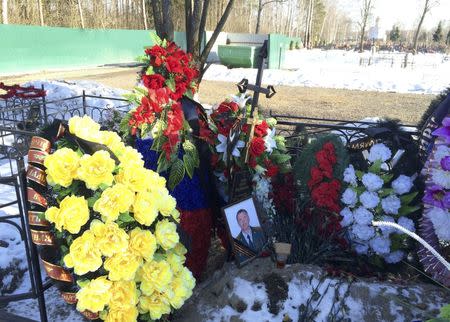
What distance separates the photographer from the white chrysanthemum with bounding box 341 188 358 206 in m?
2.79

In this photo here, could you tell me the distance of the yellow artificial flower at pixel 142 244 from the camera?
2.00 metres

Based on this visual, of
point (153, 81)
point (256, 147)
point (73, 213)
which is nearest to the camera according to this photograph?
point (73, 213)

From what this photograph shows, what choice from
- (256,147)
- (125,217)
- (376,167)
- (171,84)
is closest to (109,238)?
(125,217)

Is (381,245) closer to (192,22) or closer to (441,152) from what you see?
(441,152)

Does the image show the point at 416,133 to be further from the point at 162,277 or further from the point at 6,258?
the point at 6,258

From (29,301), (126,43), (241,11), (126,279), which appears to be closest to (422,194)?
(126,279)

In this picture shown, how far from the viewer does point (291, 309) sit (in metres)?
2.29

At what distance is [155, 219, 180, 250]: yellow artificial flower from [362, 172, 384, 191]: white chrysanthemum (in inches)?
54.2

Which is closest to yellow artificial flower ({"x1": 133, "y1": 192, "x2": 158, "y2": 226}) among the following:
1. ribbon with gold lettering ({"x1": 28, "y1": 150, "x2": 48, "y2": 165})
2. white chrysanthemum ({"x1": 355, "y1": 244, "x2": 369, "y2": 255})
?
ribbon with gold lettering ({"x1": 28, "y1": 150, "x2": 48, "y2": 165})

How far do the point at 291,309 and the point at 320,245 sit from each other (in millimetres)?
605

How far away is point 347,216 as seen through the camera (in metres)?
2.82

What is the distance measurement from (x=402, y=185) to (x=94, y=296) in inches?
80.2

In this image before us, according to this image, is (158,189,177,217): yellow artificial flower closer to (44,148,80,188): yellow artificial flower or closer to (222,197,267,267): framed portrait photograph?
(44,148,80,188): yellow artificial flower

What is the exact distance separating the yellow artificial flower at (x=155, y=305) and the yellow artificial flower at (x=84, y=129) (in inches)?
33.5
